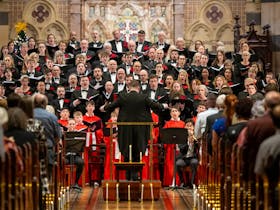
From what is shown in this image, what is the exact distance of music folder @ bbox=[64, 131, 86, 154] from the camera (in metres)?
12.7

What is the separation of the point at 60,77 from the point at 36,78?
0.46 m

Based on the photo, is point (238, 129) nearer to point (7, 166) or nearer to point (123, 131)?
point (7, 166)

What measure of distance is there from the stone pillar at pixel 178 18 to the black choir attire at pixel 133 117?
832cm

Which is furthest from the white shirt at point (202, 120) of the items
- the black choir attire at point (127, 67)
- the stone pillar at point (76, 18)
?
the stone pillar at point (76, 18)

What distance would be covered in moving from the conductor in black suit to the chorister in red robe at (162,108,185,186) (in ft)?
4.96

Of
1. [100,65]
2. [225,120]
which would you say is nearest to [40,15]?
[100,65]

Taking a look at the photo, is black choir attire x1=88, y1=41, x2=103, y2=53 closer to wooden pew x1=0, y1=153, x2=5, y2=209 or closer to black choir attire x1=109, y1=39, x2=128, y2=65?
black choir attire x1=109, y1=39, x2=128, y2=65

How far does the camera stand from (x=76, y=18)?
2098 centimetres

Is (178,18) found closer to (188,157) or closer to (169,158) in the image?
(169,158)

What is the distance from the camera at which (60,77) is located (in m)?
16.1

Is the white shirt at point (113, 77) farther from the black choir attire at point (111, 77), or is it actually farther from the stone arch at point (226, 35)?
the stone arch at point (226, 35)

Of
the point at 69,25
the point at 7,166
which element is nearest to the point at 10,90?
the point at 69,25

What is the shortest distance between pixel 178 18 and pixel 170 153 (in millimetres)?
7132

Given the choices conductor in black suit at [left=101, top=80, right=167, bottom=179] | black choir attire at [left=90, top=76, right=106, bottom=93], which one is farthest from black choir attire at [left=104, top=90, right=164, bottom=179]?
black choir attire at [left=90, top=76, right=106, bottom=93]
